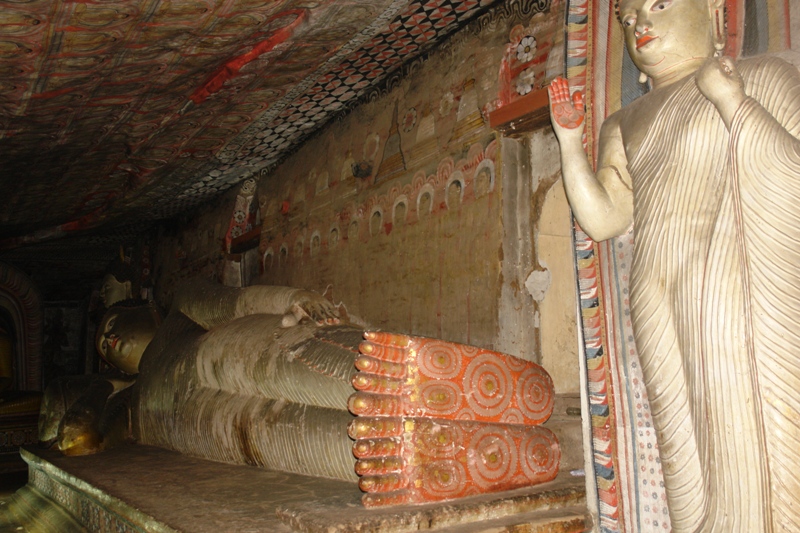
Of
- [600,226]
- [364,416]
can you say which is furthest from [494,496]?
[600,226]

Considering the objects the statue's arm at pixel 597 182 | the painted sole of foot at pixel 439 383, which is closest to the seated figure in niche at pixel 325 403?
the painted sole of foot at pixel 439 383

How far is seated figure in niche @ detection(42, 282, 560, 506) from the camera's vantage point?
6.78 ft

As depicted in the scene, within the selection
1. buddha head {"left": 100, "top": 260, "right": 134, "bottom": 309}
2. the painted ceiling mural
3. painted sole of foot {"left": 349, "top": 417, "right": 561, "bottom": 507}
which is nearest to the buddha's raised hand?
painted sole of foot {"left": 349, "top": 417, "right": 561, "bottom": 507}

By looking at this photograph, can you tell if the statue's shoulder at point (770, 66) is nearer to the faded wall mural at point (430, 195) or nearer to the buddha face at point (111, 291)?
the faded wall mural at point (430, 195)

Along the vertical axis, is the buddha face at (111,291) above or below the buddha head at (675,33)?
below

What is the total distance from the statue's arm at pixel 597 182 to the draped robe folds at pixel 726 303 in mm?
163

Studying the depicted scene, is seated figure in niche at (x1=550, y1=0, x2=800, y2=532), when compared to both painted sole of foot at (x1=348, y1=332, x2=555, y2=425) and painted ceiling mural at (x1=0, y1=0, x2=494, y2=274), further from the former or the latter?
painted ceiling mural at (x1=0, y1=0, x2=494, y2=274)

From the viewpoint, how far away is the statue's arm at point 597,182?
Result: 76.6 inches

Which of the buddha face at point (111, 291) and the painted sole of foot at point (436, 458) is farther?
the buddha face at point (111, 291)

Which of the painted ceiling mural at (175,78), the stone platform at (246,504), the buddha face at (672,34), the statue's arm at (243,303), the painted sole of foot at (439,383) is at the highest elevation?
the painted ceiling mural at (175,78)

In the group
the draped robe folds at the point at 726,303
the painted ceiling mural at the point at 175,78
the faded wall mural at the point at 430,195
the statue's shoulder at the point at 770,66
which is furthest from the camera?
the faded wall mural at the point at 430,195

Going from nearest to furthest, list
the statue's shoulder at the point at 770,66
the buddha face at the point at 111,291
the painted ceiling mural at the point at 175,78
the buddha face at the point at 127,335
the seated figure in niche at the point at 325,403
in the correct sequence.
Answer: the statue's shoulder at the point at 770,66
the seated figure in niche at the point at 325,403
the painted ceiling mural at the point at 175,78
the buddha face at the point at 127,335
the buddha face at the point at 111,291

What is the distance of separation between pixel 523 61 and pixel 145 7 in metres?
1.81

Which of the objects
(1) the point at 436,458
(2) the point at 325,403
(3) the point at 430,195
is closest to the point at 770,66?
(1) the point at 436,458
